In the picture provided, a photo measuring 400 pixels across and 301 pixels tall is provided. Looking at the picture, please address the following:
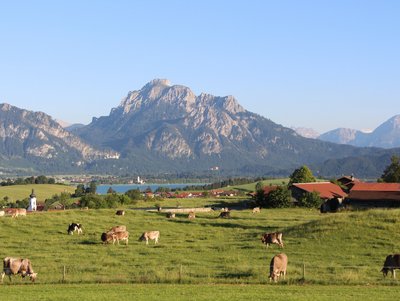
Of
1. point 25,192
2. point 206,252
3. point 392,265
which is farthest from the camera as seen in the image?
point 25,192

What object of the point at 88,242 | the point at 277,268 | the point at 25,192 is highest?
the point at 277,268

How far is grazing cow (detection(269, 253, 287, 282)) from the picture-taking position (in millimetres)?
30172

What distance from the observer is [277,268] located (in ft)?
99.9

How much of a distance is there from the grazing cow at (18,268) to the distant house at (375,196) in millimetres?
65464

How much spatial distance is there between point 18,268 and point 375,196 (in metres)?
66.5

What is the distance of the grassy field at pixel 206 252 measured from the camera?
1182 inches

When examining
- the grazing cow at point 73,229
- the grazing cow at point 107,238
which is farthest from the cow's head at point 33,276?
the grazing cow at point 73,229

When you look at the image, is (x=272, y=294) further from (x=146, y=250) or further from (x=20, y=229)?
(x=20, y=229)

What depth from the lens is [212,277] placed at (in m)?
30.8

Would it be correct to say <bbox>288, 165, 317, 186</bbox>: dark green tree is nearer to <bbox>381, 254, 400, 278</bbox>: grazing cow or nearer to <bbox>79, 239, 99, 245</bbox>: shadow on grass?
<bbox>79, 239, 99, 245</bbox>: shadow on grass

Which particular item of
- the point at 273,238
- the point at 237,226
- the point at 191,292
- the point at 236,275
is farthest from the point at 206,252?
the point at 237,226

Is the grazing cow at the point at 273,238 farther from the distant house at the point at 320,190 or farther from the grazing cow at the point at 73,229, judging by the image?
the distant house at the point at 320,190

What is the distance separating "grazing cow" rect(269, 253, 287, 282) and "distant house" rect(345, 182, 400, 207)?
60.2 metres

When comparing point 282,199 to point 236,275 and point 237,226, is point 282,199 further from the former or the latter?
point 236,275
